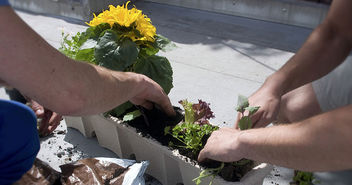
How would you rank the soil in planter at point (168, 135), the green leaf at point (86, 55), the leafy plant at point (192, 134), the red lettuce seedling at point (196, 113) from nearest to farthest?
1. the soil in planter at point (168, 135)
2. the leafy plant at point (192, 134)
3. the red lettuce seedling at point (196, 113)
4. the green leaf at point (86, 55)

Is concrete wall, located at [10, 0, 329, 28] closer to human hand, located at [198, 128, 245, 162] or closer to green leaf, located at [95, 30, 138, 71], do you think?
green leaf, located at [95, 30, 138, 71]

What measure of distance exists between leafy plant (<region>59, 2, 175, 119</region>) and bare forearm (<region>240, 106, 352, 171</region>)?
86 centimetres

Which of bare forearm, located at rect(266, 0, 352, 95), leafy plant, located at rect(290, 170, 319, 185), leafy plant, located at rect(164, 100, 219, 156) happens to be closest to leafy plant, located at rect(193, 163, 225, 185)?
leafy plant, located at rect(164, 100, 219, 156)

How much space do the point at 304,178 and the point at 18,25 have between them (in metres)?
1.62

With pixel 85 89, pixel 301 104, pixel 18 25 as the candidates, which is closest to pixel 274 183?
pixel 301 104

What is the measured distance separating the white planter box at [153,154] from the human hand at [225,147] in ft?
0.65

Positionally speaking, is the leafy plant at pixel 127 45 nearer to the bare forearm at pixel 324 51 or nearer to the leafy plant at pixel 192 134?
the leafy plant at pixel 192 134

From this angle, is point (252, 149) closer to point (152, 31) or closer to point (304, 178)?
point (304, 178)

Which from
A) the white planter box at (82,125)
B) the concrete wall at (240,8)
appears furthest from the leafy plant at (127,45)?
the concrete wall at (240,8)

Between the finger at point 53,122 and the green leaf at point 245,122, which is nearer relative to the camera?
the green leaf at point 245,122

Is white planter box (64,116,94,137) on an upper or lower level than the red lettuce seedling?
lower

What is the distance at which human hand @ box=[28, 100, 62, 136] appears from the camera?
241cm

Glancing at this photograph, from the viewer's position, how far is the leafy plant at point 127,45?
6.22ft

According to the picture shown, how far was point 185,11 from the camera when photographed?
210 inches
